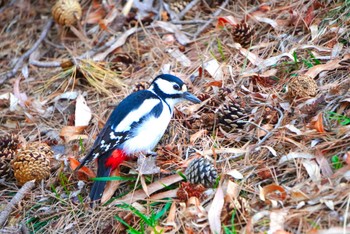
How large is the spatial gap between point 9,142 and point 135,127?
1060mm

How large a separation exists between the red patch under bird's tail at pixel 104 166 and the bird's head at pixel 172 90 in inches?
25.6

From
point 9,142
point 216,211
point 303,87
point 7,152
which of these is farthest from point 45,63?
point 216,211

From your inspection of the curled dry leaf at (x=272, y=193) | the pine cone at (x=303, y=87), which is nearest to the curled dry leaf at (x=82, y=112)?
the pine cone at (x=303, y=87)

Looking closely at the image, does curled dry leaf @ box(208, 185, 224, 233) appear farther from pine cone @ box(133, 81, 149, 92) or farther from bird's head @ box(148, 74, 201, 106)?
pine cone @ box(133, 81, 149, 92)

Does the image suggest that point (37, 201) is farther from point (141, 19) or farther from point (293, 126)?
point (141, 19)

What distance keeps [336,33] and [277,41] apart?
0.53 meters

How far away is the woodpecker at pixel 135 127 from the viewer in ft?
13.4

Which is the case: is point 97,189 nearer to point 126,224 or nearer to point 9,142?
point 126,224

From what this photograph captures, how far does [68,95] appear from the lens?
5203 millimetres

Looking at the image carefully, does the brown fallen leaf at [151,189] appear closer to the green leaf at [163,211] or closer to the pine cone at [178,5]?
the green leaf at [163,211]

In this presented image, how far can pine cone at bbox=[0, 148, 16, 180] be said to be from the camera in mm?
4371

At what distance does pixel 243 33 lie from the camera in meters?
5.04

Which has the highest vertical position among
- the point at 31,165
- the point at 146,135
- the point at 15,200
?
the point at 146,135

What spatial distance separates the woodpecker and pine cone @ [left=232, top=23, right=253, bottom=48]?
85 centimetres
